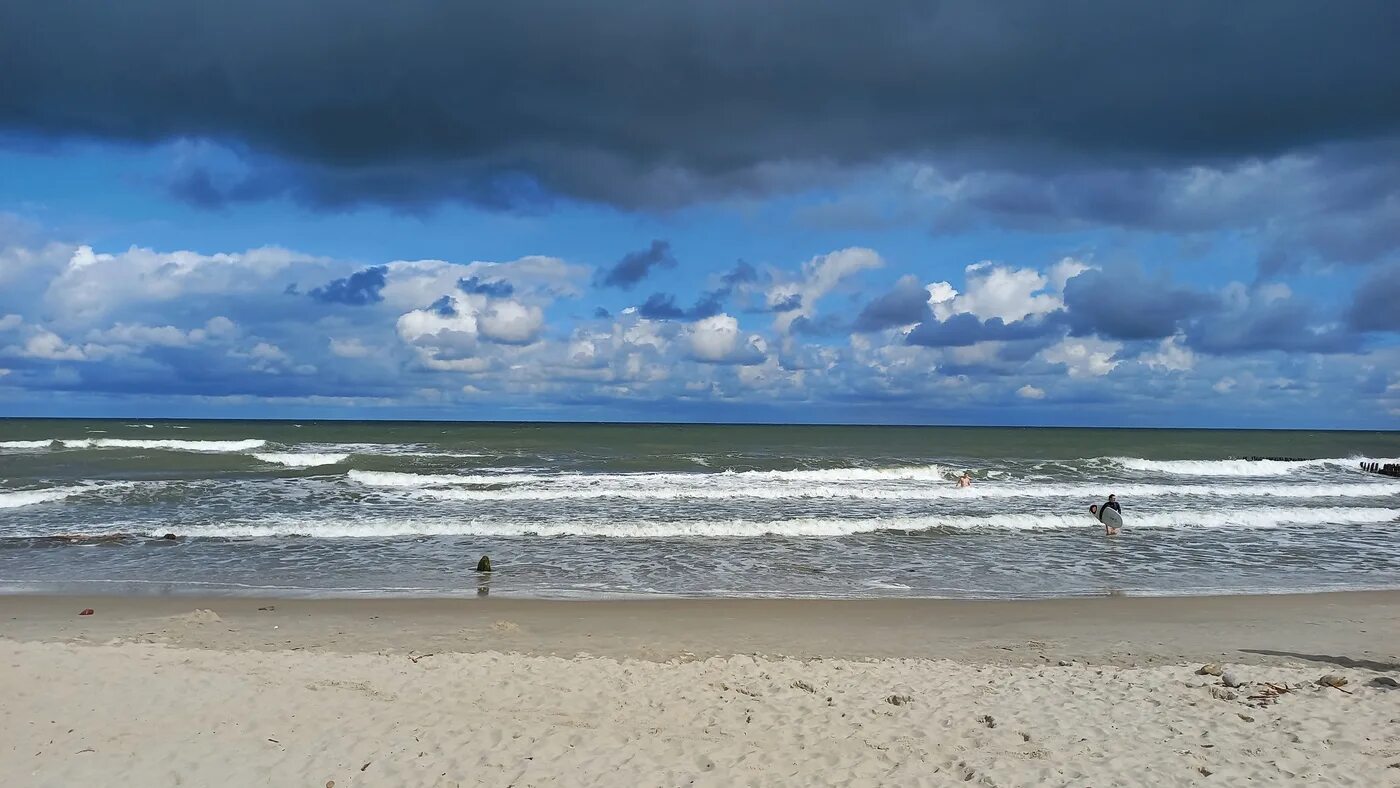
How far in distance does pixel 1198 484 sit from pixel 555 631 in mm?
31158

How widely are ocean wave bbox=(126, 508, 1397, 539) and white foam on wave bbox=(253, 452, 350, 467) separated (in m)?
19.3

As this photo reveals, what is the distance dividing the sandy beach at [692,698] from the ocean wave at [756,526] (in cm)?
755

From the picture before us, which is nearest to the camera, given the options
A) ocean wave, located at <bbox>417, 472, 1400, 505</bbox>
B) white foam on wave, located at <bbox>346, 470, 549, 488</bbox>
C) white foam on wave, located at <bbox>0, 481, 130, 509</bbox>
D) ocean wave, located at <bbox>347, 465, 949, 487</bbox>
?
white foam on wave, located at <bbox>0, 481, 130, 509</bbox>

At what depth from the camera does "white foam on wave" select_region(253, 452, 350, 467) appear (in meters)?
38.6

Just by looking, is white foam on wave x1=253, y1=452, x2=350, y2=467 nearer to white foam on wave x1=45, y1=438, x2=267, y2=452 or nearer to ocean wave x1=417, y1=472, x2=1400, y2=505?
white foam on wave x1=45, y1=438, x2=267, y2=452

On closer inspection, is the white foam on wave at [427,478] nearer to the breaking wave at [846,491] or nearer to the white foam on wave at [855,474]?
the breaking wave at [846,491]

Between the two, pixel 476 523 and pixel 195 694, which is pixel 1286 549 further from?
pixel 195 694

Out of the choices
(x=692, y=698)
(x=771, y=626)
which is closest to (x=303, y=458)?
(x=771, y=626)

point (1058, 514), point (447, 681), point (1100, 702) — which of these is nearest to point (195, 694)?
point (447, 681)

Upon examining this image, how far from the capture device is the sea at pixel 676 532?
1473 cm

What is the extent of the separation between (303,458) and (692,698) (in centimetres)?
3801

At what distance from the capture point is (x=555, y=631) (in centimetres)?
1100

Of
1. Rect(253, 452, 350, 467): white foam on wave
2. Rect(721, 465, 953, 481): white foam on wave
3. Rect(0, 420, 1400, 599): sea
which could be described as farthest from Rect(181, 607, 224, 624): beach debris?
Rect(253, 452, 350, 467): white foam on wave

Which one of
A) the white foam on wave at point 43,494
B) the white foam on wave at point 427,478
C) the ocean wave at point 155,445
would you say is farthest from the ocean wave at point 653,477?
the ocean wave at point 155,445
